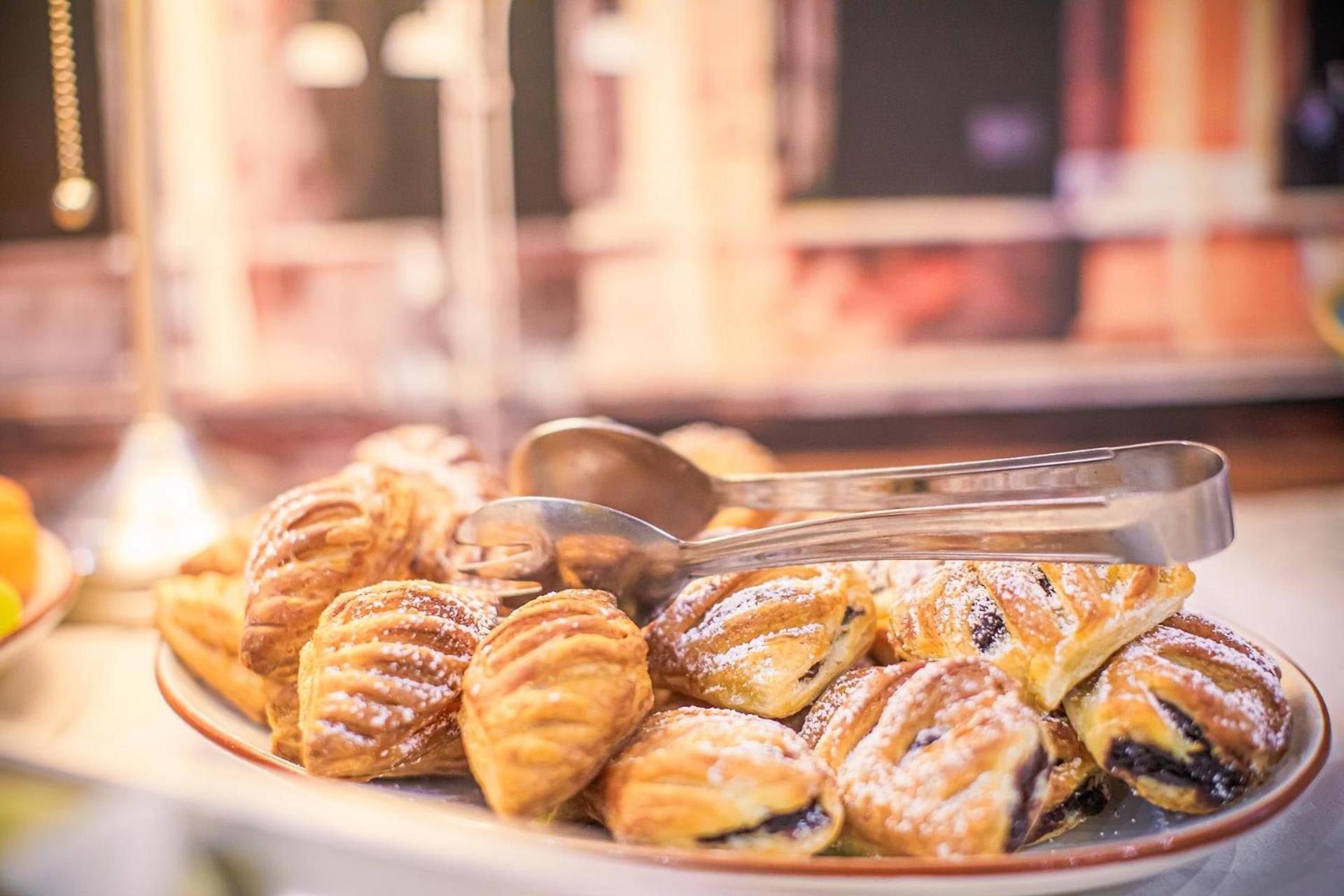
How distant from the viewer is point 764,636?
0.69 meters

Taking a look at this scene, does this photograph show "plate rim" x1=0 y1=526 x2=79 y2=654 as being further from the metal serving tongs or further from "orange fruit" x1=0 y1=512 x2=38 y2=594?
the metal serving tongs

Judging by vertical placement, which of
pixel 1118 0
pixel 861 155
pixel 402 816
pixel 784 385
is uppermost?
pixel 1118 0

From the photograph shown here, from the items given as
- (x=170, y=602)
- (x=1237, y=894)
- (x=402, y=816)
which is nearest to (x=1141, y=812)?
(x=1237, y=894)

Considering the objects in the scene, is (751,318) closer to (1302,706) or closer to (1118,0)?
(1118,0)

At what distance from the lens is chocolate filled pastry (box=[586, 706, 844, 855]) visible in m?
0.54

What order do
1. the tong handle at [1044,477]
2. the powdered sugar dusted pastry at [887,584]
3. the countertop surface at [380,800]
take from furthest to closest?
the powdered sugar dusted pastry at [887,584] < the tong handle at [1044,477] < the countertop surface at [380,800]

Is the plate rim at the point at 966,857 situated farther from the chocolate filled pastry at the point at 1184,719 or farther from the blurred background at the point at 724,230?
the blurred background at the point at 724,230

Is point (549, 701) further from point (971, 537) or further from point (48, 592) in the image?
point (48, 592)

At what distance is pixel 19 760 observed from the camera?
553 mm

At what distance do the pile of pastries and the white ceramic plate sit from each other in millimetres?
150

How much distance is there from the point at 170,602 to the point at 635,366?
270 centimetres

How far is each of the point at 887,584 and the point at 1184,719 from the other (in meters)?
0.25

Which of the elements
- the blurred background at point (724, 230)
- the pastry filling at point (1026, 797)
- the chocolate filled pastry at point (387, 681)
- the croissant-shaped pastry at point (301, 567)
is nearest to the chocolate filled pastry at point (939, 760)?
the pastry filling at point (1026, 797)

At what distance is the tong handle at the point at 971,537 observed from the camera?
562 millimetres
